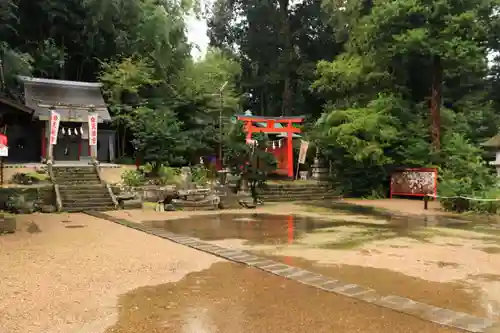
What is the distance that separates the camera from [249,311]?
4855 mm

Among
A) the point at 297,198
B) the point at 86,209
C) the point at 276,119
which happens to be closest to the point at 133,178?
the point at 86,209

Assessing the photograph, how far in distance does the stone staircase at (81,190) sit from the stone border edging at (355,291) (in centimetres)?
832

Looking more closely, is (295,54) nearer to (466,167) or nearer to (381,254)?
(466,167)

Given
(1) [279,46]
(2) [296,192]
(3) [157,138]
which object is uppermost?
(1) [279,46]

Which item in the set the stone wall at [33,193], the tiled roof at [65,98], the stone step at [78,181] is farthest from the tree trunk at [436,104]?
the stone wall at [33,193]

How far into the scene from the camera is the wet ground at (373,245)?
5.74m

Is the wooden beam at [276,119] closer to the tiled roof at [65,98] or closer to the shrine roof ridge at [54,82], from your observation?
the tiled roof at [65,98]

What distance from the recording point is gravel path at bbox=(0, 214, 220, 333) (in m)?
4.64

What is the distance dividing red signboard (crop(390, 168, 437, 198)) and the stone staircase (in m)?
12.6

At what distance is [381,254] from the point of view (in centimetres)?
802

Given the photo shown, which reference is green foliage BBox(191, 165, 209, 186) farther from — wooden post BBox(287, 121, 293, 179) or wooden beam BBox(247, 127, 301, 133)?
wooden post BBox(287, 121, 293, 179)

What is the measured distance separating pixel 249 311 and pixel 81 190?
1391 centimetres

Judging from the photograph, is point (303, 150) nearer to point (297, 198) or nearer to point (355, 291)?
point (297, 198)

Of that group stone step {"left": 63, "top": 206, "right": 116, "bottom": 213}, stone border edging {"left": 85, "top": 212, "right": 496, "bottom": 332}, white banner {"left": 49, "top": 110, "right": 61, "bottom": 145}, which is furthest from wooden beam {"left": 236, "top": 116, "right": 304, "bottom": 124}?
stone border edging {"left": 85, "top": 212, "right": 496, "bottom": 332}
